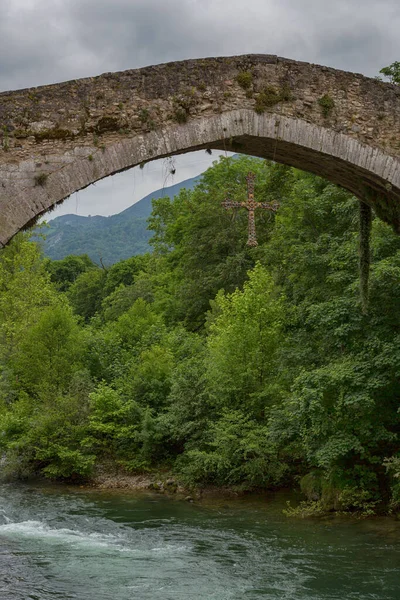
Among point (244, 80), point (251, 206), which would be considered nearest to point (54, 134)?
point (244, 80)

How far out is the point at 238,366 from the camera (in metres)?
17.8

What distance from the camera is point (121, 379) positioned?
22.1 meters

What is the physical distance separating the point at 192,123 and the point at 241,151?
83cm

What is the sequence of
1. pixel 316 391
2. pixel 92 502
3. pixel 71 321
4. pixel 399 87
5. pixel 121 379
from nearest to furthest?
pixel 399 87
pixel 316 391
pixel 92 502
pixel 121 379
pixel 71 321

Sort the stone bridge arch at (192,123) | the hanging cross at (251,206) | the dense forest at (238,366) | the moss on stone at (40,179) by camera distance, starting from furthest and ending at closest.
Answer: the hanging cross at (251,206), the dense forest at (238,366), the stone bridge arch at (192,123), the moss on stone at (40,179)

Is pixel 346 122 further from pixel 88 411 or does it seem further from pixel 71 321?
pixel 71 321

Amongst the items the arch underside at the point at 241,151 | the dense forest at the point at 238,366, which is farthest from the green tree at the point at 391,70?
the arch underside at the point at 241,151

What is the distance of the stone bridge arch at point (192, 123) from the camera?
6379mm

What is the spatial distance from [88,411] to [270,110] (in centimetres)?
1484

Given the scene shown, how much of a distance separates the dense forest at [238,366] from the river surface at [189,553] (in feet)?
4.02

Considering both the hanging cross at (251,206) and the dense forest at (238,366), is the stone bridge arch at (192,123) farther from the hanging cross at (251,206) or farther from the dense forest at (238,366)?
the hanging cross at (251,206)

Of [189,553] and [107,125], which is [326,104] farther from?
[189,553]

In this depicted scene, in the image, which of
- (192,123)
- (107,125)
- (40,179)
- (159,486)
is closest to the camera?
(40,179)

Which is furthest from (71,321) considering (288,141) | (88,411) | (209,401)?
(288,141)
